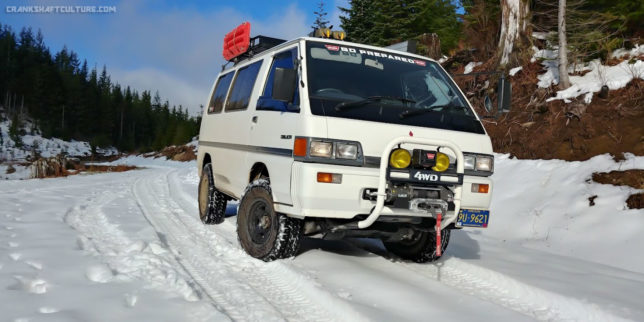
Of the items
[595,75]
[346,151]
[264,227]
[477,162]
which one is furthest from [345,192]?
[595,75]

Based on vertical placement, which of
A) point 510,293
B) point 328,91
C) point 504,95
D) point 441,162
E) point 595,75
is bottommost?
point 510,293

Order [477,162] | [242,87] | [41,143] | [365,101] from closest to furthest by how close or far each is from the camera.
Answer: [365,101] → [477,162] → [242,87] → [41,143]

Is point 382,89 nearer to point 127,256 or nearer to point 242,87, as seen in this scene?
point 242,87

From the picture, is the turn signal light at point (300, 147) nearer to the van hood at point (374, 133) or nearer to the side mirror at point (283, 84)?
the van hood at point (374, 133)

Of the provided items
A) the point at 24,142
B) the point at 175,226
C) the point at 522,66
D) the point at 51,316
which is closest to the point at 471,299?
the point at 51,316

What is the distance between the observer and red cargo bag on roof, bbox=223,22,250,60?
6602mm

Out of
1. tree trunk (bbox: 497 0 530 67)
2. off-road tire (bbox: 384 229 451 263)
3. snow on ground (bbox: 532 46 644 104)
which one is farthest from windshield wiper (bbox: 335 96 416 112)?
tree trunk (bbox: 497 0 530 67)

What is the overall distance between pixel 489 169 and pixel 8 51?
4921 inches

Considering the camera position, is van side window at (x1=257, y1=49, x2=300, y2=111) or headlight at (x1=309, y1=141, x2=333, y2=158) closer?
headlight at (x1=309, y1=141, x2=333, y2=158)

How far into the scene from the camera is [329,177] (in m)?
3.89

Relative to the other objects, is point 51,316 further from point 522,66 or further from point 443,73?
point 522,66

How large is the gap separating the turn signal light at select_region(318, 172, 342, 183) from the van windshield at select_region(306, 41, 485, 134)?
0.54 m

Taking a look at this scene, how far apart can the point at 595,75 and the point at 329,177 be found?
9.33 metres

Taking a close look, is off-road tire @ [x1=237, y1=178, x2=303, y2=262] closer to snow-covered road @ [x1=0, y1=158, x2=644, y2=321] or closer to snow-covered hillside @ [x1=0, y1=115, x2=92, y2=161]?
snow-covered road @ [x1=0, y1=158, x2=644, y2=321]
